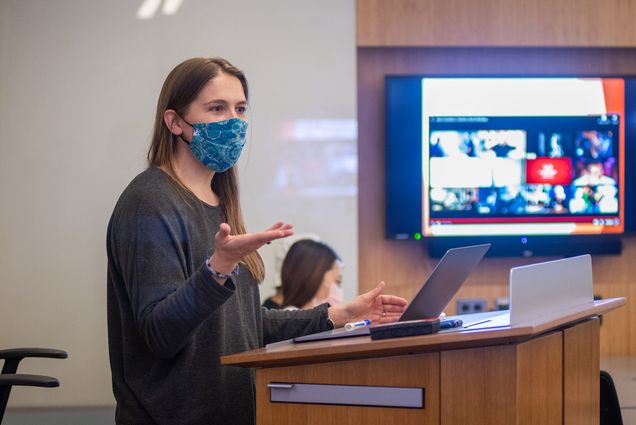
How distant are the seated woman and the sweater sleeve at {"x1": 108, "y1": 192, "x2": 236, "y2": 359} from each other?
1617mm

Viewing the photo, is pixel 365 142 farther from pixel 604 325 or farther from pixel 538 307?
pixel 538 307

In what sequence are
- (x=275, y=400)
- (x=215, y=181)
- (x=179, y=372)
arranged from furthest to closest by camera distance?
(x=215, y=181), (x=179, y=372), (x=275, y=400)

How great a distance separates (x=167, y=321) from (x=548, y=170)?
295 cm

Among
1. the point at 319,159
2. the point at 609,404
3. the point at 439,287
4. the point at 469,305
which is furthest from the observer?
the point at 469,305

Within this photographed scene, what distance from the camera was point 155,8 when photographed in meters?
3.88

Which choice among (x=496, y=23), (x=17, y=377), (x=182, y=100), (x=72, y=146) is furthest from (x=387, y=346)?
(x=496, y=23)

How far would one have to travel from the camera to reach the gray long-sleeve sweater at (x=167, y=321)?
175cm

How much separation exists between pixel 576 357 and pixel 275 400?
68 centimetres

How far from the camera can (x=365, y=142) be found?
170 inches

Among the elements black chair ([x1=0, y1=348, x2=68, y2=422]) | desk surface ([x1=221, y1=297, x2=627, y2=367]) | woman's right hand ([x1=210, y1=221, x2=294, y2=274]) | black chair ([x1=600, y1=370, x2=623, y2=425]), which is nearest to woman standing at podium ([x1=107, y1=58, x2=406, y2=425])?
woman's right hand ([x1=210, y1=221, x2=294, y2=274])

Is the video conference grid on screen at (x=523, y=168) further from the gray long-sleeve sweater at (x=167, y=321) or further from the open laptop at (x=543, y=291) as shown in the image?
the gray long-sleeve sweater at (x=167, y=321)

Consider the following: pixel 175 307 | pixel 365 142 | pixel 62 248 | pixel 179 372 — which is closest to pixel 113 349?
pixel 179 372

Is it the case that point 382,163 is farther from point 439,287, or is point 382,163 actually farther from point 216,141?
point 439,287

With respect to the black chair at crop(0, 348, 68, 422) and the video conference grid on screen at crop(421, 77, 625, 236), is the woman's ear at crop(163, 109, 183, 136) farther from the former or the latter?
the video conference grid on screen at crop(421, 77, 625, 236)
